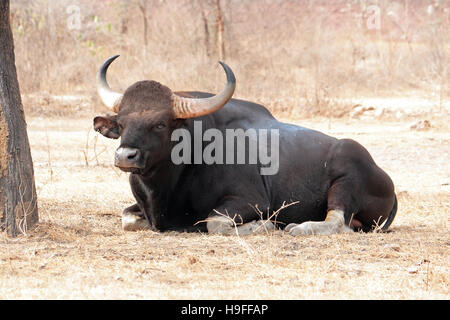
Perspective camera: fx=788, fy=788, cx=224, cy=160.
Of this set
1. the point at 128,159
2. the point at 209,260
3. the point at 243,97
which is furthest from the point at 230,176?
the point at 243,97

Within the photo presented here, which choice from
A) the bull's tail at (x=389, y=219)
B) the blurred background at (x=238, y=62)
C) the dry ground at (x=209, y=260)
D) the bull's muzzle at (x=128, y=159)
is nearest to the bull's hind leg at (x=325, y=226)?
the dry ground at (x=209, y=260)

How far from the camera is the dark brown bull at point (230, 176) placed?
6.81m

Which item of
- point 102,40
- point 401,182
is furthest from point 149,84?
point 102,40

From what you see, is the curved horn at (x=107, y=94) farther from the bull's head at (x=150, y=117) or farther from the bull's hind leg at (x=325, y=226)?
the bull's hind leg at (x=325, y=226)

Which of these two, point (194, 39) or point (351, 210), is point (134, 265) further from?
point (194, 39)

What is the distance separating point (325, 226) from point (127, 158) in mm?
1940

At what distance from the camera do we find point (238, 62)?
68.3 ft

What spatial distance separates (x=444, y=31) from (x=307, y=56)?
15.6 feet

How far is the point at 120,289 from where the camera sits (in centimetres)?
478

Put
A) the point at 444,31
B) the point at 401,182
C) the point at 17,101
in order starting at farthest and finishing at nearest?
the point at 444,31
the point at 401,182
the point at 17,101

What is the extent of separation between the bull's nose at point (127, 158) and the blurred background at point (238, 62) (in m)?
11.2

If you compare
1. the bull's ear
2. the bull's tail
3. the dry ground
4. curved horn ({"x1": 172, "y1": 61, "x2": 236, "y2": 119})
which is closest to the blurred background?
the bull's tail

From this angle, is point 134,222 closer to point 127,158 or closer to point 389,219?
point 127,158

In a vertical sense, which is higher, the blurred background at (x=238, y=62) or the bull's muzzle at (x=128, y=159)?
the bull's muzzle at (x=128, y=159)
